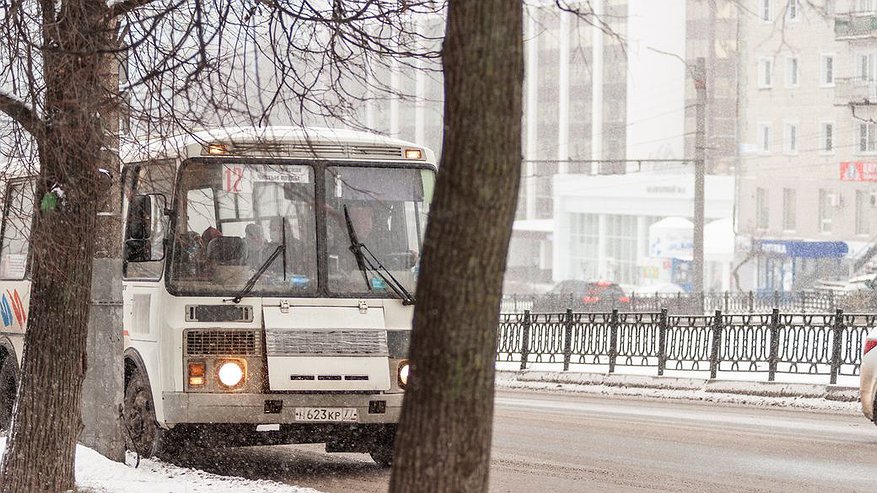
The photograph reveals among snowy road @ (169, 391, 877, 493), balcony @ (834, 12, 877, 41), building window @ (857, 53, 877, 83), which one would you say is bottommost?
snowy road @ (169, 391, 877, 493)

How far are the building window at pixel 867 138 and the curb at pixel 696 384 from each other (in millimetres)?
37110

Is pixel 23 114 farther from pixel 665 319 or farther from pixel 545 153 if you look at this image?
pixel 545 153

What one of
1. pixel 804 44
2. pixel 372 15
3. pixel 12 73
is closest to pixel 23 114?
pixel 12 73

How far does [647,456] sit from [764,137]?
183 ft

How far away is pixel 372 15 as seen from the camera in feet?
29.6

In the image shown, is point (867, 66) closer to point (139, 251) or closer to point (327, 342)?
point (327, 342)

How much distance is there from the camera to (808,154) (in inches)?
Answer: 2511

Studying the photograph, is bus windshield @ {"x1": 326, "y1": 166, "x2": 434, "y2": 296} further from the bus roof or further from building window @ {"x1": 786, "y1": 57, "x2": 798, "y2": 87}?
building window @ {"x1": 786, "y1": 57, "x2": 798, "y2": 87}

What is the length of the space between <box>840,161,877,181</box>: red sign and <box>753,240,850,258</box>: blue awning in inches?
123

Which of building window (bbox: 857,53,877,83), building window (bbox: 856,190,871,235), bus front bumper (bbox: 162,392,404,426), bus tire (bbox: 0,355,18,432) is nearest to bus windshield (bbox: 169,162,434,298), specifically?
bus front bumper (bbox: 162,392,404,426)

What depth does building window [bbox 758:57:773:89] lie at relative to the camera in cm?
6575

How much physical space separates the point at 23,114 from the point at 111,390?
309 cm

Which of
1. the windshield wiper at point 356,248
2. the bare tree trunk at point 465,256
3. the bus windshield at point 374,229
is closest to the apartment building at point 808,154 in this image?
the bus windshield at point 374,229

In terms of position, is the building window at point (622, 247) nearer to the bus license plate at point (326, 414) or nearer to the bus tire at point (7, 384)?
the bus tire at point (7, 384)
